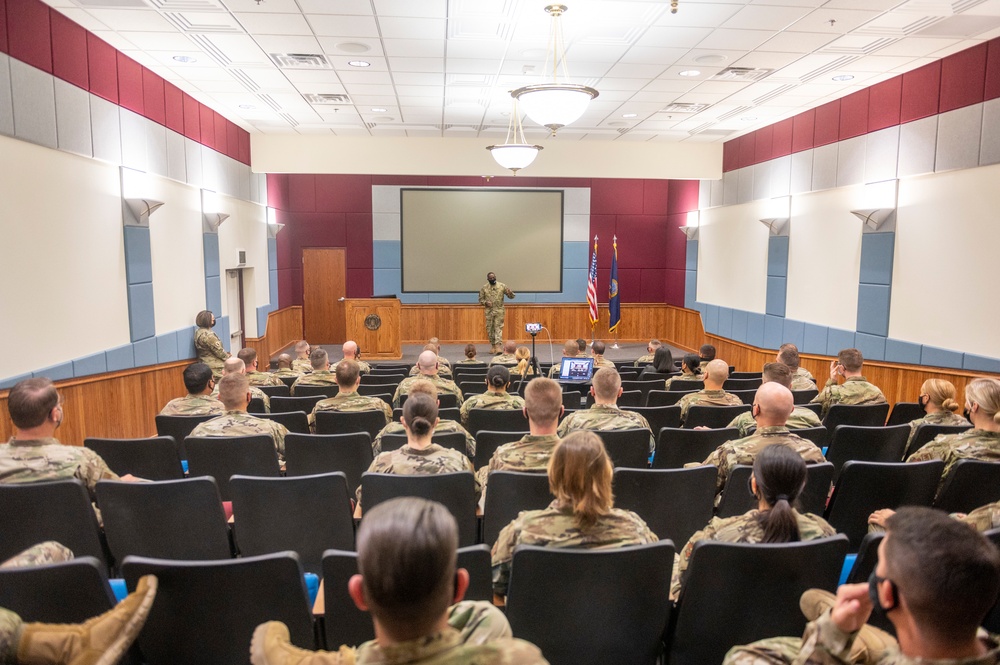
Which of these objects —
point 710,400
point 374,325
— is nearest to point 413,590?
point 710,400

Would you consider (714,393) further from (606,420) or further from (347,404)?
(347,404)

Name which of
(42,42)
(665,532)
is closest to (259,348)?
(42,42)

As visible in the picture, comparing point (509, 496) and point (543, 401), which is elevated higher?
point (543, 401)

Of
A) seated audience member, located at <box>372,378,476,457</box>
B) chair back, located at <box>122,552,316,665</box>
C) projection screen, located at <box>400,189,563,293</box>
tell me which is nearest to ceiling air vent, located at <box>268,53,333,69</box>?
seated audience member, located at <box>372,378,476,457</box>

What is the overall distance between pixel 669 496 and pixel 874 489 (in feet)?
3.33

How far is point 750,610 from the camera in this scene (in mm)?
2121

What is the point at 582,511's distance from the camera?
2207 mm

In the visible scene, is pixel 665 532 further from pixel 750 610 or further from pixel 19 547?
pixel 19 547

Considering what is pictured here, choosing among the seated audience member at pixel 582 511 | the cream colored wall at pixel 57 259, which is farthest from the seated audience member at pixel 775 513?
the cream colored wall at pixel 57 259

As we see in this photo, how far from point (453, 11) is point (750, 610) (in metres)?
5.41

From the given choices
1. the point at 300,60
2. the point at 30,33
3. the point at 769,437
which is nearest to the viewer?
the point at 769,437

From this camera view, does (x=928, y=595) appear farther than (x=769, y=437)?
No

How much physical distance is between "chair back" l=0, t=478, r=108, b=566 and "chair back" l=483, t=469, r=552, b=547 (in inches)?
64.4

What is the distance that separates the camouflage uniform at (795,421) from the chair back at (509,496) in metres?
1.79
